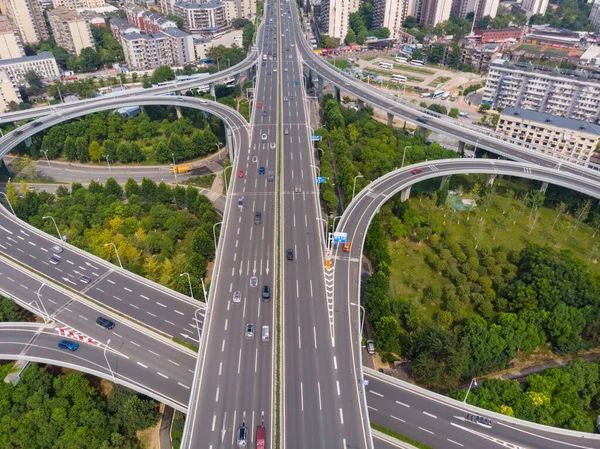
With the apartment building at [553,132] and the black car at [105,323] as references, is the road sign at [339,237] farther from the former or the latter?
the apartment building at [553,132]

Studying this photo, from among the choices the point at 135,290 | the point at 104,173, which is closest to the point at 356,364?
the point at 135,290

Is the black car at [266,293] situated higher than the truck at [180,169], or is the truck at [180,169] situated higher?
the black car at [266,293]

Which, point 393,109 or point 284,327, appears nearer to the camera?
point 284,327

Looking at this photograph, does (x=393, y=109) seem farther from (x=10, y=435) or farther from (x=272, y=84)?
(x=10, y=435)

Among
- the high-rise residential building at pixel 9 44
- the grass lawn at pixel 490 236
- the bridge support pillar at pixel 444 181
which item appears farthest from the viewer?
the high-rise residential building at pixel 9 44

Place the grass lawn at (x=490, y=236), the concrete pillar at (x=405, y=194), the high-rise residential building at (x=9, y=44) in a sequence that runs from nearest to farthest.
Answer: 1. the grass lawn at (x=490, y=236)
2. the concrete pillar at (x=405, y=194)
3. the high-rise residential building at (x=9, y=44)

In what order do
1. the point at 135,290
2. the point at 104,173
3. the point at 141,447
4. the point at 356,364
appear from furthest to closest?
the point at 104,173 < the point at 135,290 < the point at 141,447 < the point at 356,364

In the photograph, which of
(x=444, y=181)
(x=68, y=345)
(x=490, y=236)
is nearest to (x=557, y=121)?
(x=444, y=181)

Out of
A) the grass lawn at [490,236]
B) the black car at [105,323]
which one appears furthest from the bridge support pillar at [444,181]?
the black car at [105,323]
